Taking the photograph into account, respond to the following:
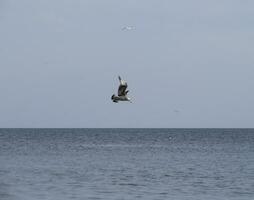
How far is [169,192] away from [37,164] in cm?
3431

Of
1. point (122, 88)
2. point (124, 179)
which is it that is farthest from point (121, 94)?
point (124, 179)

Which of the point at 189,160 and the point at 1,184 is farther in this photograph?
the point at 189,160

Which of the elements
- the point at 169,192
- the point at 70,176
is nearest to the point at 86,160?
the point at 70,176

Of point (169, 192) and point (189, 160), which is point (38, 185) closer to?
point (169, 192)

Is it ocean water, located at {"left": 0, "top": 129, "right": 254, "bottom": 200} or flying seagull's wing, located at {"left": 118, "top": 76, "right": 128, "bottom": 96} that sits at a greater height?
flying seagull's wing, located at {"left": 118, "top": 76, "right": 128, "bottom": 96}

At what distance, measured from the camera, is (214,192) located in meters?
64.7

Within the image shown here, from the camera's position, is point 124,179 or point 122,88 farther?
point 124,179

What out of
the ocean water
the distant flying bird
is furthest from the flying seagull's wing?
the ocean water

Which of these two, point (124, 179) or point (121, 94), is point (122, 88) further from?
point (124, 179)

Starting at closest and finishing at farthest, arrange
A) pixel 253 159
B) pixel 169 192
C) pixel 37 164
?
pixel 169 192, pixel 37 164, pixel 253 159

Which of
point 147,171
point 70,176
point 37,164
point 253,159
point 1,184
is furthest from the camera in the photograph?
point 253,159

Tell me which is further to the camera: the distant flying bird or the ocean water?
the ocean water

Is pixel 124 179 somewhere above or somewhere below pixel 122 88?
below

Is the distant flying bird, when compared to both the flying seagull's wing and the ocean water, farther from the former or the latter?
the ocean water
